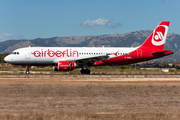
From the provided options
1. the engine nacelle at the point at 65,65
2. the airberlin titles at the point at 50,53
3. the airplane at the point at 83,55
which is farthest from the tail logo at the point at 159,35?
the engine nacelle at the point at 65,65

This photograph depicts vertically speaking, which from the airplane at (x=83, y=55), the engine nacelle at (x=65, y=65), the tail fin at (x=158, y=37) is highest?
the tail fin at (x=158, y=37)

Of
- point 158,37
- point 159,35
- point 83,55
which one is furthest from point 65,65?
point 159,35

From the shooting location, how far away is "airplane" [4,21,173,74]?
37.0 m

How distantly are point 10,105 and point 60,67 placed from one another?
845 inches

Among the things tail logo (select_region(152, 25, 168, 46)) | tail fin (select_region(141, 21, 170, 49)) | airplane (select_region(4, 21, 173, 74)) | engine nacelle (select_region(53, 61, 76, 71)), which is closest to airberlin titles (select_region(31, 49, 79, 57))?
airplane (select_region(4, 21, 173, 74))

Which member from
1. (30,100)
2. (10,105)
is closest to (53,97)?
Result: (30,100)

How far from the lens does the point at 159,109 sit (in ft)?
43.6

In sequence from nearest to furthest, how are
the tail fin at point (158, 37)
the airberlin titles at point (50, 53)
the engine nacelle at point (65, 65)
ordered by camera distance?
the engine nacelle at point (65, 65)
the airberlin titles at point (50, 53)
the tail fin at point (158, 37)

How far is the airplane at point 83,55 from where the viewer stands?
3701 cm

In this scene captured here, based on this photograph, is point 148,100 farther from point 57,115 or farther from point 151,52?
point 151,52

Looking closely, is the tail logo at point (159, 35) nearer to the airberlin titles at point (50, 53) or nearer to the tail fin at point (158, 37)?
the tail fin at point (158, 37)

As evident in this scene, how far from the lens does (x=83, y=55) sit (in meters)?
38.8

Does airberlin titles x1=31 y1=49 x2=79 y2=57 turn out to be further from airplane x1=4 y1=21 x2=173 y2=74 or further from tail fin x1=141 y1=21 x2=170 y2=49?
tail fin x1=141 y1=21 x2=170 y2=49

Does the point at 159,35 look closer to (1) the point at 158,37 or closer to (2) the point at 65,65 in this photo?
(1) the point at 158,37
